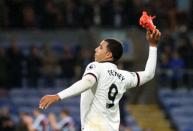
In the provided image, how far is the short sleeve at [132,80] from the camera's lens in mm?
7879

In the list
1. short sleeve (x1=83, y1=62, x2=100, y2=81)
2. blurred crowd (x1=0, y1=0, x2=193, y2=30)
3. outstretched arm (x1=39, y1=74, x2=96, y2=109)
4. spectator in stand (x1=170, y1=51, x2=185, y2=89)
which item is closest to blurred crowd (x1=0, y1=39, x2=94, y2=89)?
blurred crowd (x1=0, y1=0, x2=193, y2=30)

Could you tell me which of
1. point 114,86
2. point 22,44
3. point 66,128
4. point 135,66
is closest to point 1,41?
point 22,44

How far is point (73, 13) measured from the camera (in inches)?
845

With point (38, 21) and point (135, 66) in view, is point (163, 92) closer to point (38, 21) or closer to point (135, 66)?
point (135, 66)

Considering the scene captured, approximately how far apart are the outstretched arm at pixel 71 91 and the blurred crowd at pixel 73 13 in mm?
13716

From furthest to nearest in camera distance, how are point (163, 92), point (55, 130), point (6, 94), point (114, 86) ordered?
point (163, 92), point (6, 94), point (55, 130), point (114, 86)

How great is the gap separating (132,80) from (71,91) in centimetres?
92

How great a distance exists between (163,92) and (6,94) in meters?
4.10

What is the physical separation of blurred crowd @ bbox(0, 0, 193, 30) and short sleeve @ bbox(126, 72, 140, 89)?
13.1 meters

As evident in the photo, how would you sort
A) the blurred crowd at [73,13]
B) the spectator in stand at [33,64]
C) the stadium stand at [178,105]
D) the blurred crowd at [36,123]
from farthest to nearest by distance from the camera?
the blurred crowd at [73,13] < the stadium stand at [178,105] < the spectator in stand at [33,64] < the blurred crowd at [36,123]

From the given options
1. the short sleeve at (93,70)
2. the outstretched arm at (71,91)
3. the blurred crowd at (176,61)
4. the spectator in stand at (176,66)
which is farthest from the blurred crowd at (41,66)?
the outstretched arm at (71,91)

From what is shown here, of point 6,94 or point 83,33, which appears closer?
A: point 6,94

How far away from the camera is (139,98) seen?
21.6 m

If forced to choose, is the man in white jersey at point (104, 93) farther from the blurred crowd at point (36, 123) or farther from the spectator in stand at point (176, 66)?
the spectator in stand at point (176, 66)
